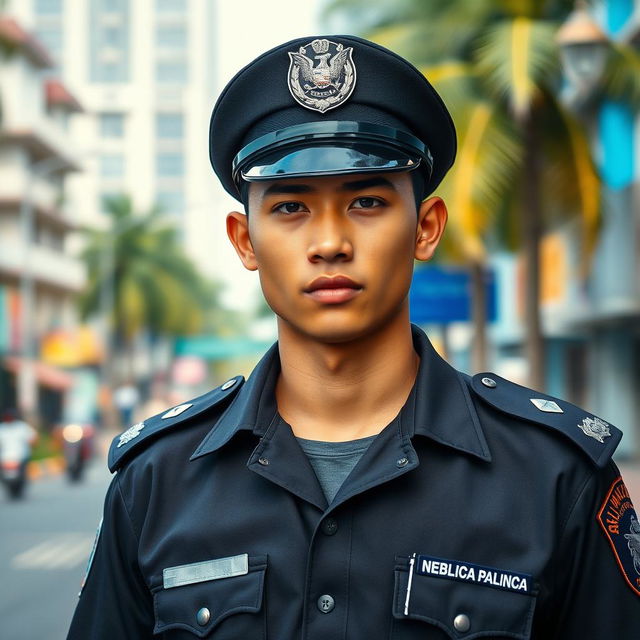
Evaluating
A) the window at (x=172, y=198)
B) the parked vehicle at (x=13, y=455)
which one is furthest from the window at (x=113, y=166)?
the parked vehicle at (x=13, y=455)

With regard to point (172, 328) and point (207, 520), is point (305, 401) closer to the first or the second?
point (207, 520)

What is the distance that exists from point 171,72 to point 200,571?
11400cm

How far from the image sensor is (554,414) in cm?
224

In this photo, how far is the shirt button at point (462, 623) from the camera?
204 centimetres

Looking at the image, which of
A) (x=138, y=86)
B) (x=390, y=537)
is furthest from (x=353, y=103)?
(x=138, y=86)

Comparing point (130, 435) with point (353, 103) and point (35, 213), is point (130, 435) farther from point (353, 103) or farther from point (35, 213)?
point (35, 213)

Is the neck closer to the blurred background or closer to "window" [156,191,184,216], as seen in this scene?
the blurred background

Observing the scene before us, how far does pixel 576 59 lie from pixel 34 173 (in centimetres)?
3667

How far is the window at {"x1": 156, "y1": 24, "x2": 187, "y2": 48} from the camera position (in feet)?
367

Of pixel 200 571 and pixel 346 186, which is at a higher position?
pixel 346 186

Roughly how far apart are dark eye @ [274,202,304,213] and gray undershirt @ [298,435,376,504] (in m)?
0.44

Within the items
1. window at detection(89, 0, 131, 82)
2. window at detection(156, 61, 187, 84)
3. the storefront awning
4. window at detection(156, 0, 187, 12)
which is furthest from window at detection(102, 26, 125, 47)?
the storefront awning

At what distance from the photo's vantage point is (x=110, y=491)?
2.29m

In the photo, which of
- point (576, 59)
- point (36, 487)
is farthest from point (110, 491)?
point (36, 487)
